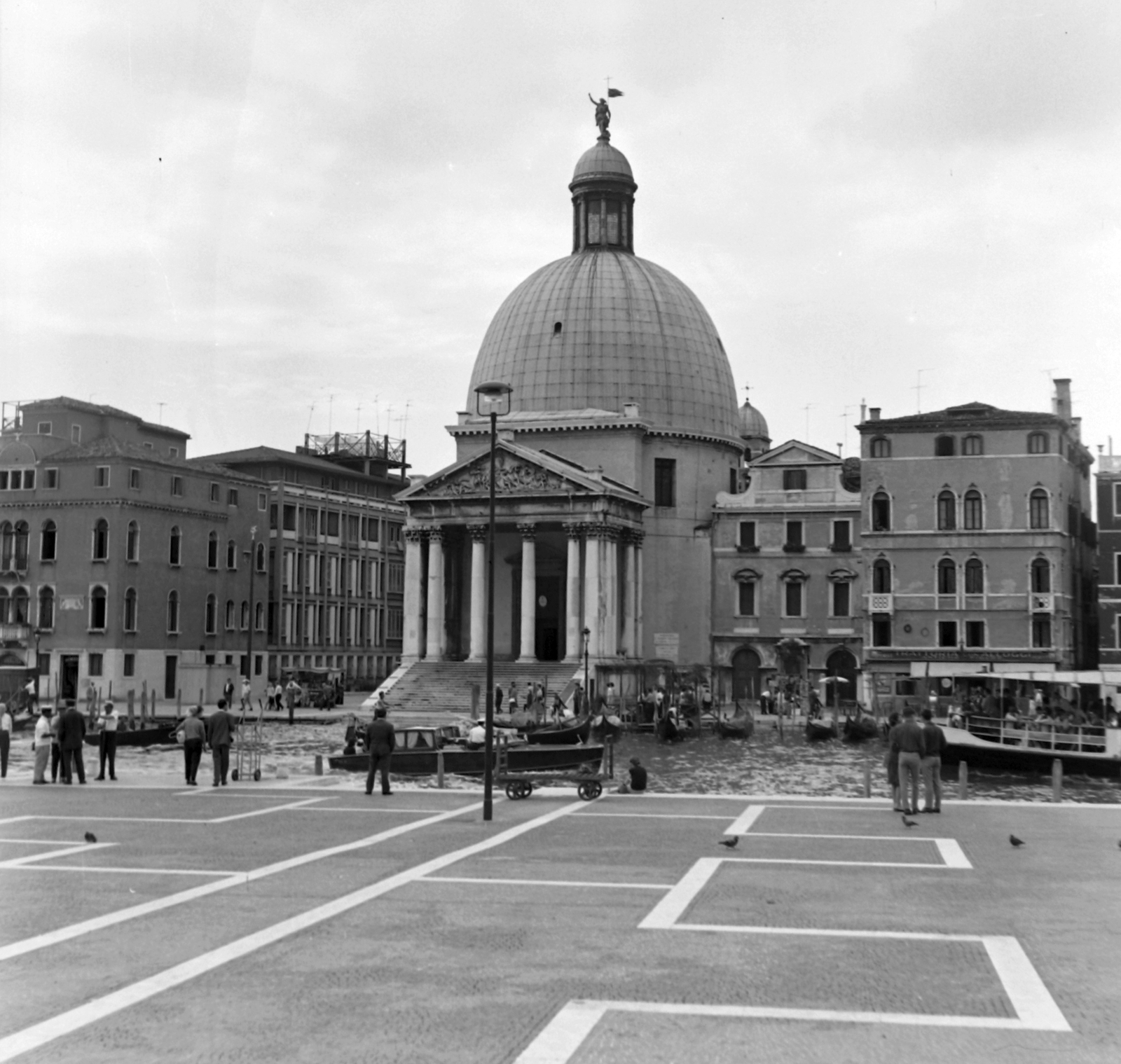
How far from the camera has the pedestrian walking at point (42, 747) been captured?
Answer: 30.2 metres

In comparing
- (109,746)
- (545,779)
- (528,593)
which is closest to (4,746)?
(109,746)

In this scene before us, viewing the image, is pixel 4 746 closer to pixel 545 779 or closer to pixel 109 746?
pixel 109 746

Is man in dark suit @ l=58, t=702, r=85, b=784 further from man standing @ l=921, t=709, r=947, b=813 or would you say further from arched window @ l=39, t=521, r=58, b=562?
arched window @ l=39, t=521, r=58, b=562

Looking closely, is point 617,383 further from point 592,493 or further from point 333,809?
point 333,809

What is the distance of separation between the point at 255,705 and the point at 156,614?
21.5 ft

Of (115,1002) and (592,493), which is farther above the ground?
(592,493)

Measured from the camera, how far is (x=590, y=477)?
71.5m

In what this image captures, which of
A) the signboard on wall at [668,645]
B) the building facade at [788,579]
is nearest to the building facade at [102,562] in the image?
the signboard on wall at [668,645]

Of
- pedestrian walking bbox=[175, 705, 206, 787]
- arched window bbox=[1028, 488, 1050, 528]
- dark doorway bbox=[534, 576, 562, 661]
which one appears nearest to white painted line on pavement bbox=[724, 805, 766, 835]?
pedestrian walking bbox=[175, 705, 206, 787]

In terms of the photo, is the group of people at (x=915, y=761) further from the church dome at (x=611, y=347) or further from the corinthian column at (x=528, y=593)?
the church dome at (x=611, y=347)

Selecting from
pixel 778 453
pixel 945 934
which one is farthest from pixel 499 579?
pixel 945 934

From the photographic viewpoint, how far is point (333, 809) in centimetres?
2567

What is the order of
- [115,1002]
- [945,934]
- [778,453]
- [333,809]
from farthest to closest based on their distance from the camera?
1. [778,453]
2. [333,809]
3. [945,934]
4. [115,1002]

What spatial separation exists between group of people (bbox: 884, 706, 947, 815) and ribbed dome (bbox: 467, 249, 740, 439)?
53.7m
